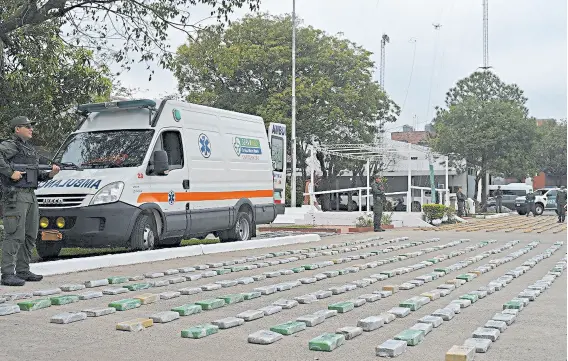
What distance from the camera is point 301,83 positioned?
36.8m

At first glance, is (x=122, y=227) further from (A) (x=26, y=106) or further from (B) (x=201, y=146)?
(A) (x=26, y=106)

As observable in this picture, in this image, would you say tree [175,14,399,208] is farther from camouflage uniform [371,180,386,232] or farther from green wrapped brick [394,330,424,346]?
green wrapped brick [394,330,424,346]

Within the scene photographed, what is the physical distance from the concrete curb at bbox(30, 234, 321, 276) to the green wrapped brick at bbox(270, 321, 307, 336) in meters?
4.73

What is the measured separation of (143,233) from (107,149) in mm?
1645

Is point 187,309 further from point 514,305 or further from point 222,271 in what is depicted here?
point 222,271

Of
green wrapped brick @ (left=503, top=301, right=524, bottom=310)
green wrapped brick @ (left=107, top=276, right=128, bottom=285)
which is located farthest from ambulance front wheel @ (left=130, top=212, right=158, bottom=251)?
green wrapped brick @ (left=503, top=301, right=524, bottom=310)

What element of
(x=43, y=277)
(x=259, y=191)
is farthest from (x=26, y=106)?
(x=43, y=277)

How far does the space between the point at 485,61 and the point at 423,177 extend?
479 inches

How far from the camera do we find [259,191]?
53.5 ft

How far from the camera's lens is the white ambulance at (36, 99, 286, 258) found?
11.6m

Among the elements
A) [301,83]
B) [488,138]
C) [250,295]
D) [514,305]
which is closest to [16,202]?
[250,295]

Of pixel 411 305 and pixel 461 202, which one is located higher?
pixel 461 202

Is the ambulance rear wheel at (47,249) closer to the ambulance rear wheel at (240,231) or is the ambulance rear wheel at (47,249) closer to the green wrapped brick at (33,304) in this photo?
the ambulance rear wheel at (240,231)

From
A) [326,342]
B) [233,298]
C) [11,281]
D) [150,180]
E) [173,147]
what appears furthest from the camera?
[173,147]
